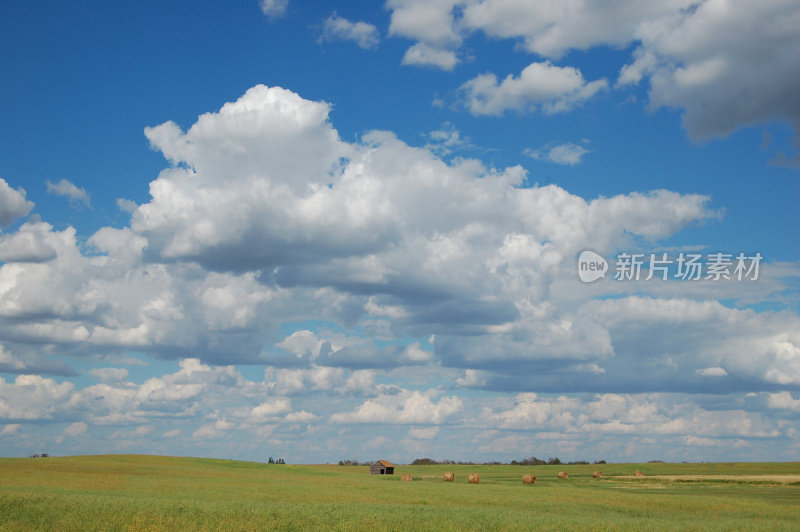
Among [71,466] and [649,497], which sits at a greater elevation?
[649,497]

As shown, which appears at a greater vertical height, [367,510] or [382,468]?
[367,510]

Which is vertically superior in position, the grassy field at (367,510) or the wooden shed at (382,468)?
the grassy field at (367,510)

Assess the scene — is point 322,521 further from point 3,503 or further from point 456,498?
point 456,498

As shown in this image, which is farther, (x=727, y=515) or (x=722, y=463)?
(x=722, y=463)

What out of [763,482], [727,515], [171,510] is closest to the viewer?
[171,510]

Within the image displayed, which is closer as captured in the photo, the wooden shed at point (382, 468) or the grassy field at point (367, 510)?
the grassy field at point (367, 510)

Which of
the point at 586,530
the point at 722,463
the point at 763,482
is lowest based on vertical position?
the point at 722,463

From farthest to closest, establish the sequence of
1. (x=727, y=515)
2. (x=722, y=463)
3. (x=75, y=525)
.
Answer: (x=722, y=463), (x=727, y=515), (x=75, y=525)

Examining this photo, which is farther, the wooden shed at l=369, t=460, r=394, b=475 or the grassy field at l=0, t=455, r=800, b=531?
the wooden shed at l=369, t=460, r=394, b=475

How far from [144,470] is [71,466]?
32.0ft

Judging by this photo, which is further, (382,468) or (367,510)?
(382,468)

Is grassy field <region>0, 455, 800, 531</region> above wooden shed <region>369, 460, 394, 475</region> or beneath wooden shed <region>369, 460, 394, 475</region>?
above

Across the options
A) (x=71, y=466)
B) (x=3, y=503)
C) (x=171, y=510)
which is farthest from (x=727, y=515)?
(x=71, y=466)

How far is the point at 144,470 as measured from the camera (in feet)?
278
